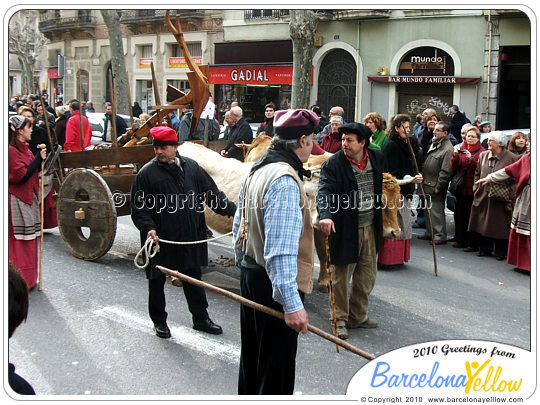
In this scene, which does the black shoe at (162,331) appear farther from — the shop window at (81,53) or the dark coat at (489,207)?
the shop window at (81,53)

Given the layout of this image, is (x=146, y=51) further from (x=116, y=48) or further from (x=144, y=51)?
(x=116, y=48)

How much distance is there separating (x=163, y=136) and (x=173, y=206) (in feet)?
1.90

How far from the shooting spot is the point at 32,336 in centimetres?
513

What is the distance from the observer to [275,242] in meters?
3.12

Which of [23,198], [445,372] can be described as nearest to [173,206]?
[23,198]

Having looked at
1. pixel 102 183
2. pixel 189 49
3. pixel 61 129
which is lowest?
pixel 102 183

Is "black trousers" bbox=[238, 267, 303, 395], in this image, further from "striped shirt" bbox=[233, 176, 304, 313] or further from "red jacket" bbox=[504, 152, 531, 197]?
"red jacket" bbox=[504, 152, 531, 197]

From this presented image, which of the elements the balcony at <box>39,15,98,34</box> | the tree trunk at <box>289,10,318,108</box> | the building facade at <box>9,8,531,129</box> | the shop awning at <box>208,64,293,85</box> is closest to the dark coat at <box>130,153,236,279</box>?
the building facade at <box>9,8,531,129</box>

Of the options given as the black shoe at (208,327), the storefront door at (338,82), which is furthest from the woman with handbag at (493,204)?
the storefront door at (338,82)

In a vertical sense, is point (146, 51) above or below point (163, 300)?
above

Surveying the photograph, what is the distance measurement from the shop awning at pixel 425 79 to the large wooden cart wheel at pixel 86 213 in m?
10.2

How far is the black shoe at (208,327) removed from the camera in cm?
524

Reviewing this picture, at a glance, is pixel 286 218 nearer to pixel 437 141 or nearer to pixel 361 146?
pixel 361 146

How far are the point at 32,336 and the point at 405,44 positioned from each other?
12495 millimetres
